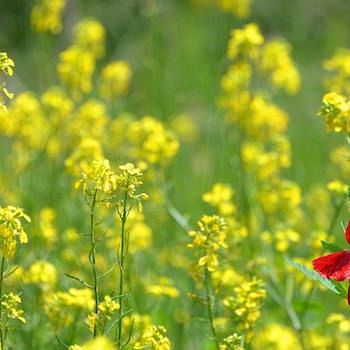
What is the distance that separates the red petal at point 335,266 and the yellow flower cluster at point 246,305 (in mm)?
436

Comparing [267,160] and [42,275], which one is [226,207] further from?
[42,275]

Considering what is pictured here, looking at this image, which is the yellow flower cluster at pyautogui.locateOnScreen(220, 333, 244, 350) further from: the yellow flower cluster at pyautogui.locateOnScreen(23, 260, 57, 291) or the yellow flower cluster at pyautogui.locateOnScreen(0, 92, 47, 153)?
the yellow flower cluster at pyautogui.locateOnScreen(0, 92, 47, 153)

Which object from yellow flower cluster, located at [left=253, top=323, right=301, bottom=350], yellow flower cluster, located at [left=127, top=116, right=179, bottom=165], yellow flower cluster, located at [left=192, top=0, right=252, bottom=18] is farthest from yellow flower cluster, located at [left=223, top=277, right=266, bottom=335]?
yellow flower cluster, located at [left=192, top=0, right=252, bottom=18]

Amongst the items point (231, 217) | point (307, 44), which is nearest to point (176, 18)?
point (307, 44)

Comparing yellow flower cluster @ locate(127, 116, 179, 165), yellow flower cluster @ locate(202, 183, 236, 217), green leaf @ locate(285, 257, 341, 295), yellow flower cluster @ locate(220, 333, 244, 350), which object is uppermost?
yellow flower cluster @ locate(127, 116, 179, 165)

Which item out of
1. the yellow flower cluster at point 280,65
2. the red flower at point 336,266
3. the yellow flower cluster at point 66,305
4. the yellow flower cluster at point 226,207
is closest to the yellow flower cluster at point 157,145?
the yellow flower cluster at point 226,207

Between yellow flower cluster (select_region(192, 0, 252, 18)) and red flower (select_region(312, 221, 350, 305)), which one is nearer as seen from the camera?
red flower (select_region(312, 221, 350, 305))

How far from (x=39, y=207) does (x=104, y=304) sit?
1.99m

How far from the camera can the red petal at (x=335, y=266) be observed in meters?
2.06

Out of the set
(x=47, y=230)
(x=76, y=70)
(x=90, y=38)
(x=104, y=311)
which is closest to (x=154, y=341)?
(x=104, y=311)

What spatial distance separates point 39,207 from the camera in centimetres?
414

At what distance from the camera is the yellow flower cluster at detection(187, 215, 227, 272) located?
2.39m

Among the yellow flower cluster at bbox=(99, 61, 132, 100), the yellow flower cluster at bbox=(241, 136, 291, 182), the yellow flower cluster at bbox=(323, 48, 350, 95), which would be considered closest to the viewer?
the yellow flower cluster at bbox=(323, 48, 350, 95)

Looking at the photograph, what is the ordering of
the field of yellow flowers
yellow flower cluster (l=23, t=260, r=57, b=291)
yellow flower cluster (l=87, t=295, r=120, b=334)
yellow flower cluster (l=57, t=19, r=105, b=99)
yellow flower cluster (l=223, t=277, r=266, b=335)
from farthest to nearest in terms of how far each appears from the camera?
yellow flower cluster (l=57, t=19, r=105, b=99) → yellow flower cluster (l=23, t=260, r=57, b=291) → yellow flower cluster (l=223, t=277, r=266, b=335) → the field of yellow flowers → yellow flower cluster (l=87, t=295, r=120, b=334)
